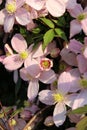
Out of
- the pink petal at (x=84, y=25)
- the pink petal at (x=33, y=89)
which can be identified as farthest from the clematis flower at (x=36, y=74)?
the pink petal at (x=84, y=25)

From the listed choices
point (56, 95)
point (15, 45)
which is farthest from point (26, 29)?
point (56, 95)

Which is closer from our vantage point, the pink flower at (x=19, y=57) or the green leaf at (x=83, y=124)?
the green leaf at (x=83, y=124)

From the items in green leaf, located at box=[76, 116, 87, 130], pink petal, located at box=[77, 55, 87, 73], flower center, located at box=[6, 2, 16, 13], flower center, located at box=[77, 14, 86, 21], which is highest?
flower center, located at box=[6, 2, 16, 13]

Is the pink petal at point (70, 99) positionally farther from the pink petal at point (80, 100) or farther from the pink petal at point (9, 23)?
the pink petal at point (9, 23)

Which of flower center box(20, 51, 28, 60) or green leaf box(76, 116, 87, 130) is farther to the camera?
flower center box(20, 51, 28, 60)

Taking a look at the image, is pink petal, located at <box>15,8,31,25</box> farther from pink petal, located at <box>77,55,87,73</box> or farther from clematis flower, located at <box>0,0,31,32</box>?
pink petal, located at <box>77,55,87,73</box>

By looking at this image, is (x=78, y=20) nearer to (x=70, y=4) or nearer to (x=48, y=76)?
(x=70, y=4)

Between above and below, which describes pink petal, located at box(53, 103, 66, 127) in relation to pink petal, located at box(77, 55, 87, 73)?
below

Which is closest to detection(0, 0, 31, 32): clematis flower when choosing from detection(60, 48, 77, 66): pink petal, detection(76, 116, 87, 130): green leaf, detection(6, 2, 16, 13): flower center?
detection(6, 2, 16, 13): flower center
